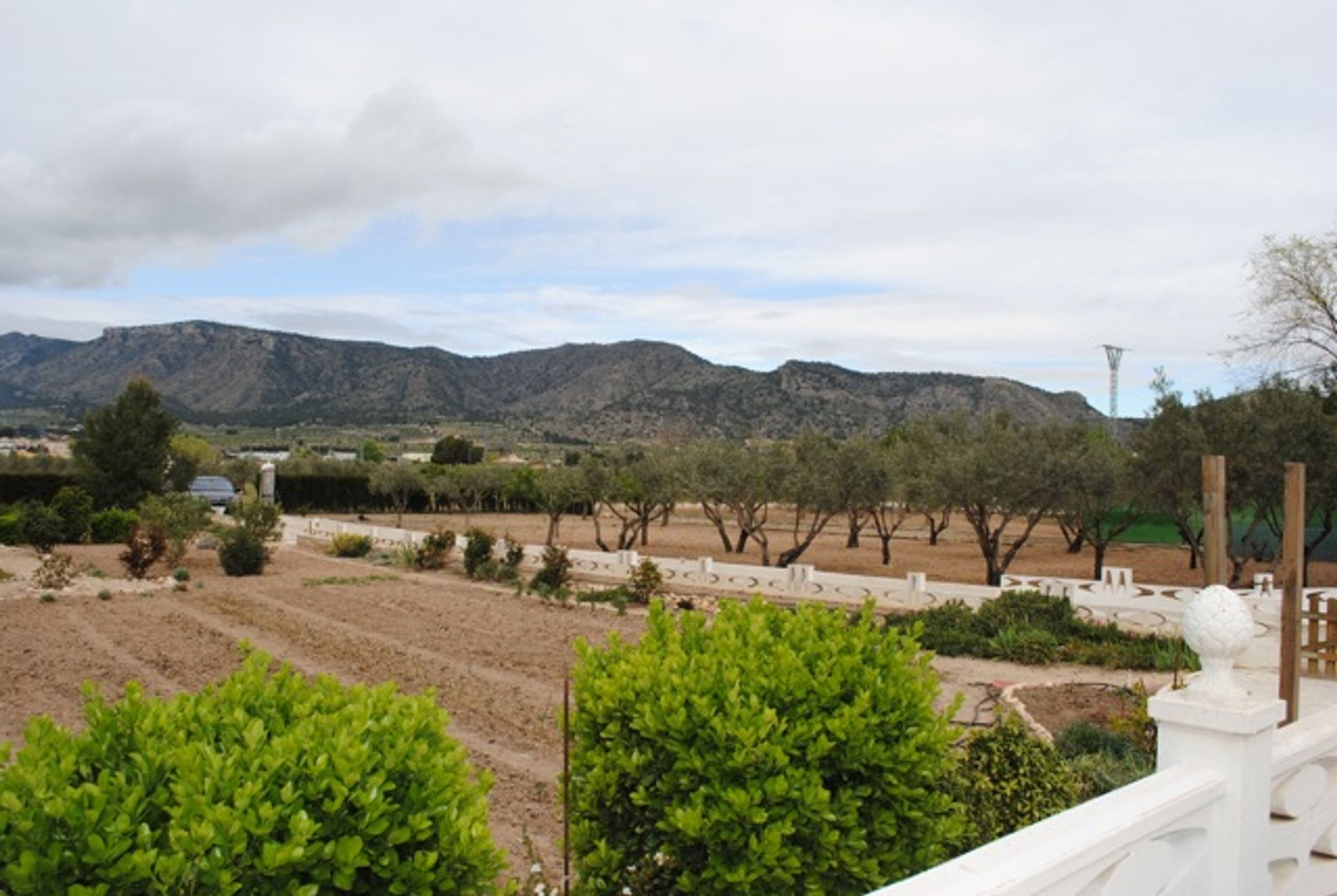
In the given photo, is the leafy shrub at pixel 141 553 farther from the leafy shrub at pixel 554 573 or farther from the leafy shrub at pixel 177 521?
the leafy shrub at pixel 554 573

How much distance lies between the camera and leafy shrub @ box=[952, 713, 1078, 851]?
4371 millimetres

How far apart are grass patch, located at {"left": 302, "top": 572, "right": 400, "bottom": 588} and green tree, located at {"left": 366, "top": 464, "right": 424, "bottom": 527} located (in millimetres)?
21437

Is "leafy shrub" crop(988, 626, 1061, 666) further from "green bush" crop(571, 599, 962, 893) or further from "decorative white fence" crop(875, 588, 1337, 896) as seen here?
"green bush" crop(571, 599, 962, 893)

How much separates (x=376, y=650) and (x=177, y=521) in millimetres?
13001

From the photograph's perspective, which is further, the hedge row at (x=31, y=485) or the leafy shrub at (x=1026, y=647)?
the hedge row at (x=31, y=485)

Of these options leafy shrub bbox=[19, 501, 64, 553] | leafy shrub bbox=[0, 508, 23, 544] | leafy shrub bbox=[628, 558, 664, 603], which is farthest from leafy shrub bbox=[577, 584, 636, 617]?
leafy shrub bbox=[0, 508, 23, 544]

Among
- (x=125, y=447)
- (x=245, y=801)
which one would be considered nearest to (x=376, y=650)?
(x=245, y=801)

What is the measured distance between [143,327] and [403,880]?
413 feet

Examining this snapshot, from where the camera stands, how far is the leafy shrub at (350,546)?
2748 centimetres

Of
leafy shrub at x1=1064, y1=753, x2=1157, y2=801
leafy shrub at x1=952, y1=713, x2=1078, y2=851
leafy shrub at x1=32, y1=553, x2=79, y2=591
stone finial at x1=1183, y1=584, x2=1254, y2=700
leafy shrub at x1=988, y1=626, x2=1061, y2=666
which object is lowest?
leafy shrub at x1=32, y1=553, x2=79, y2=591

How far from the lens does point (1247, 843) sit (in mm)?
3004

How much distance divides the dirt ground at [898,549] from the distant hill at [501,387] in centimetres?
2824

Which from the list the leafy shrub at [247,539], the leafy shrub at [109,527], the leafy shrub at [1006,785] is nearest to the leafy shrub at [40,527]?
the leafy shrub at [109,527]

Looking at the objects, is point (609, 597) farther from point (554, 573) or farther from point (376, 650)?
point (376, 650)
